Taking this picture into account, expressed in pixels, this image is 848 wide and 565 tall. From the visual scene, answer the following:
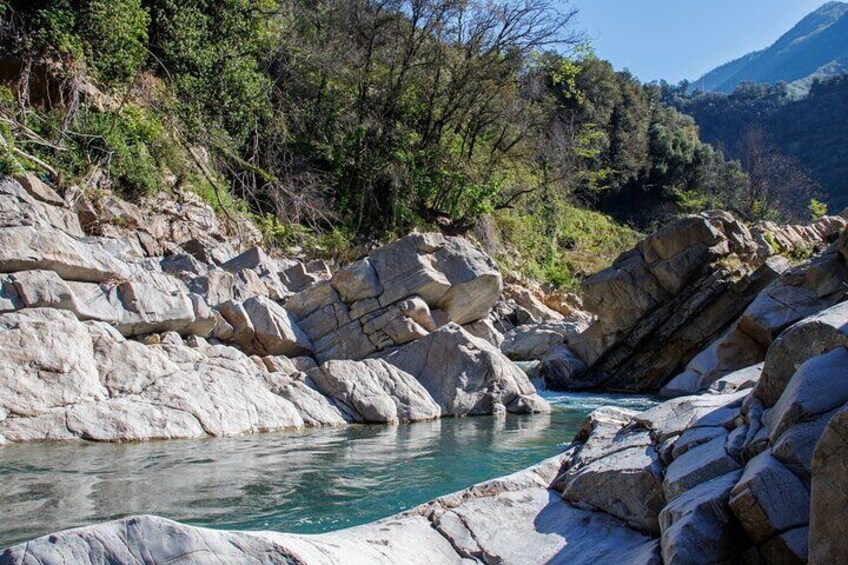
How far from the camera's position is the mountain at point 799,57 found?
141875 millimetres

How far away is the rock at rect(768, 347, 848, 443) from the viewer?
429 centimetres

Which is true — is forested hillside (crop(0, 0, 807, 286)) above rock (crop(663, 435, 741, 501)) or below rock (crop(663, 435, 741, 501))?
above

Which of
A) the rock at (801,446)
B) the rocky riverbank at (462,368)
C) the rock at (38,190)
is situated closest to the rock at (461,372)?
the rocky riverbank at (462,368)

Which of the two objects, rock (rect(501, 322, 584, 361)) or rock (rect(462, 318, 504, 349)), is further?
rock (rect(501, 322, 584, 361))

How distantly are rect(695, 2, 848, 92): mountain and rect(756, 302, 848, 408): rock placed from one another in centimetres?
13084

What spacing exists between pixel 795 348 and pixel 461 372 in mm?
8744

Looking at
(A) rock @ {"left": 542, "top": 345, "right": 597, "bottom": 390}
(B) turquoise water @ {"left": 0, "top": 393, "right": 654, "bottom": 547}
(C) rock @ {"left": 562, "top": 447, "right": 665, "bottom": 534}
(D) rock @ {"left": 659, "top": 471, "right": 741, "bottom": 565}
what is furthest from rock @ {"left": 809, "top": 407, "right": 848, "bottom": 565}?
(A) rock @ {"left": 542, "top": 345, "right": 597, "bottom": 390}

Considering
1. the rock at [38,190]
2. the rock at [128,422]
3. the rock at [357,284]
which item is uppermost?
the rock at [38,190]

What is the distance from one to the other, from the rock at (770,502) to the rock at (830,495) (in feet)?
1.13

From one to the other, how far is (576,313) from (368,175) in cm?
846

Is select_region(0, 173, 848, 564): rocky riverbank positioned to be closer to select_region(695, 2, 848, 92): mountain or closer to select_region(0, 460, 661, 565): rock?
select_region(0, 460, 661, 565): rock

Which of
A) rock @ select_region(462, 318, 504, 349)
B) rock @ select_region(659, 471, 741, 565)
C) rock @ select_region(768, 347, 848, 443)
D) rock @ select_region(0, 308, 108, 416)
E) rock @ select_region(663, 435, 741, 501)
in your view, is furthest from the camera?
rock @ select_region(462, 318, 504, 349)

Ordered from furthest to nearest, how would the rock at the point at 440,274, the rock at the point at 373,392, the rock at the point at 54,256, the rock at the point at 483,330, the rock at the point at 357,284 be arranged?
1. the rock at the point at 483,330
2. the rock at the point at 440,274
3. the rock at the point at 357,284
4. the rock at the point at 373,392
5. the rock at the point at 54,256

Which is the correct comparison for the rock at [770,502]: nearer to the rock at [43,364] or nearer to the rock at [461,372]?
the rock at [43,364]
